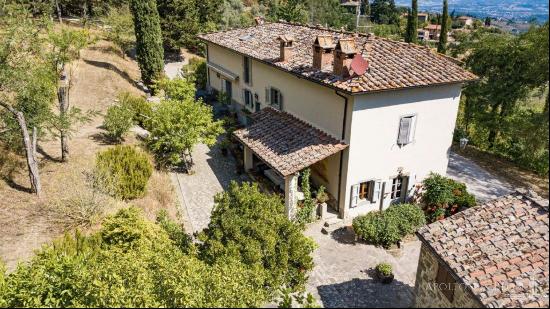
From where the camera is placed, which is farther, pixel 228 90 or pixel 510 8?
pixel 228 90

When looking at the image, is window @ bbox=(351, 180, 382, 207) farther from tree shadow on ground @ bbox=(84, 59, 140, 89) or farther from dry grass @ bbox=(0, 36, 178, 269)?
tree shadow on ground @ bbox=(84, 59, 140, 89)

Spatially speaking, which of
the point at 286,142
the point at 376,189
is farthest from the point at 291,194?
the point at 376,189

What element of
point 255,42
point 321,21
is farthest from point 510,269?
point 321,21

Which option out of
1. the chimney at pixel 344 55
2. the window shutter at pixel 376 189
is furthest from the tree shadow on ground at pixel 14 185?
the window shutter at pixel 376 189

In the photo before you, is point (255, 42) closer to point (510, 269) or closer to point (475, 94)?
point (475, 94)

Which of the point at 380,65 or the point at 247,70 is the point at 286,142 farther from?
the point at 247,70

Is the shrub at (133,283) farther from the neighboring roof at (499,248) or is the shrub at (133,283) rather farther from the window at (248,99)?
the window at (248,99)
